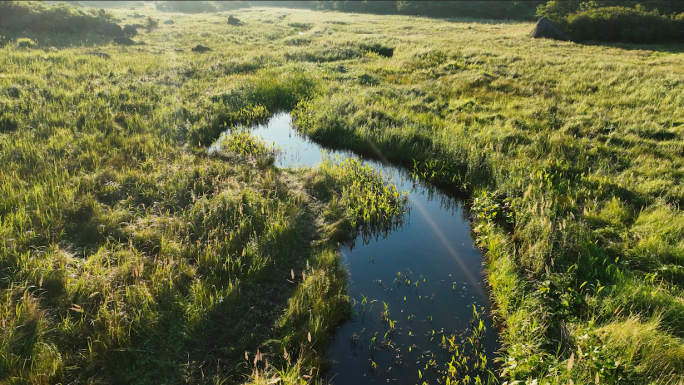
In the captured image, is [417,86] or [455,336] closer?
[455,336]

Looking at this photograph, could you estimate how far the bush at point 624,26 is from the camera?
26.0 m

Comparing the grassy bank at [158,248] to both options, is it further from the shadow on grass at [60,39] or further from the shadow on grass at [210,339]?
the shadow on grass at [60,39]

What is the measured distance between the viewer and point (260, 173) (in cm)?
871

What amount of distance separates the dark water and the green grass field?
29 cm

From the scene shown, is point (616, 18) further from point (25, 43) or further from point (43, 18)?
point (43, 18)

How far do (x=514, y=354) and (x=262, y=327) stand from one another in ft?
10.4

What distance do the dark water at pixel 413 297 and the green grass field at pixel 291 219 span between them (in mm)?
293

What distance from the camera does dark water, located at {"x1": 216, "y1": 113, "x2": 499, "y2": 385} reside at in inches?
177

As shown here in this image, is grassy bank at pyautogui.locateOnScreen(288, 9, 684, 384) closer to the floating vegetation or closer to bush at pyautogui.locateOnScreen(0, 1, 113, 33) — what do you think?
the floating vegetation

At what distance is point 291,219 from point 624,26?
107ft

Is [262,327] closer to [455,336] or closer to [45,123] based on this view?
[455,336]

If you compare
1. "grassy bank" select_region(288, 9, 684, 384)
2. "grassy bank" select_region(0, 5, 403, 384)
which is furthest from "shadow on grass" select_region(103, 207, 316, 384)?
"grassy bank" select_region(288, 9, 684, 384)

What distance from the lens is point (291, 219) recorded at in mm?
7004

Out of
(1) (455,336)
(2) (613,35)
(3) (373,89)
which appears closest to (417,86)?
(3) (373,89)
